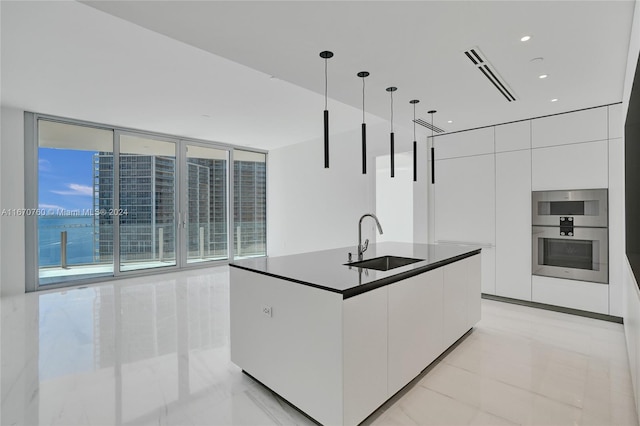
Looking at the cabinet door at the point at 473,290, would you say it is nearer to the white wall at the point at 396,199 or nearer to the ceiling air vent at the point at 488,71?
the ceiling air vent at the point at 488,71

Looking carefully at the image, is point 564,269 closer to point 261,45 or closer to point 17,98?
point 261,45

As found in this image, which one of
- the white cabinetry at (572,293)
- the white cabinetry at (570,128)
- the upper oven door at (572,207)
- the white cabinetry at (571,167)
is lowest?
the white cabinetry at (572,293)

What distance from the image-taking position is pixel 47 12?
237 cm

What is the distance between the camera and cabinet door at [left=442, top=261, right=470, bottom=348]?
267cm

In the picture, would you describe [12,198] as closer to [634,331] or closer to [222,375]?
[222,375]

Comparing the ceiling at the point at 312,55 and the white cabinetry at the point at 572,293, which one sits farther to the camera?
the white cabinetry at the point at 572,293

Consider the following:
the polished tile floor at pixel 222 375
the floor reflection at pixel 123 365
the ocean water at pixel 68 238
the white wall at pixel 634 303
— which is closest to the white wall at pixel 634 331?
the white wall at pixel 634 303

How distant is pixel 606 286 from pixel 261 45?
4283mm

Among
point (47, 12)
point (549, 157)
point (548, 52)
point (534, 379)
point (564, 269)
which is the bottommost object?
point (534, 379)

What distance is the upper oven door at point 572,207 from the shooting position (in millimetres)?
3494

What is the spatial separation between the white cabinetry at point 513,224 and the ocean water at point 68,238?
21.5 feet

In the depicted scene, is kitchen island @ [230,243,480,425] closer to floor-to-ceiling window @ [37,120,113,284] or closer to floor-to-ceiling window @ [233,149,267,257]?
floor-to-ceiling window @ [37,120,113,284]

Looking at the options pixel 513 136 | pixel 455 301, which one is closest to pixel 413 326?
pixel 455 301

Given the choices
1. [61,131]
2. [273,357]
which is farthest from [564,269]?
[61,131]
